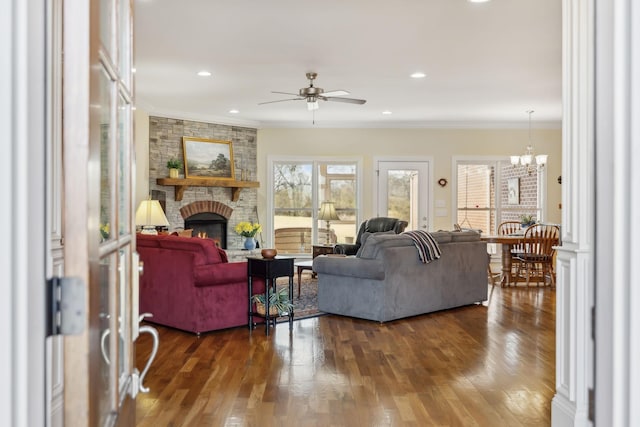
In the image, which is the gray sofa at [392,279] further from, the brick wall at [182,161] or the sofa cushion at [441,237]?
the brick wall at [182,161]

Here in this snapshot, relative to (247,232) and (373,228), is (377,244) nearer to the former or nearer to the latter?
(247,232)

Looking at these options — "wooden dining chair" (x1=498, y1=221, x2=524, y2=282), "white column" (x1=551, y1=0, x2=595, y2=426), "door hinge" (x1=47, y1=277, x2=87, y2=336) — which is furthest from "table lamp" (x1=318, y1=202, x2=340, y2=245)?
"door hinge" (x1=47, y1=277, x2=87, y2=336)

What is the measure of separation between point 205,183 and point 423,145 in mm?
4019

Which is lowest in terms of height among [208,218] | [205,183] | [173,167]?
[208,218]

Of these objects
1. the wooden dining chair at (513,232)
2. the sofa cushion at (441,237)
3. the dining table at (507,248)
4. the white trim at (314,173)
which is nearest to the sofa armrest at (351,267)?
the sofa cushion at (441,237)

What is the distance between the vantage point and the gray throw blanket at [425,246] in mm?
5956

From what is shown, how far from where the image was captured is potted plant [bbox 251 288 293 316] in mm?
5245

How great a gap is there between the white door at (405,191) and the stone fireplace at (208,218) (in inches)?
109

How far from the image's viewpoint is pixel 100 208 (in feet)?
3.42

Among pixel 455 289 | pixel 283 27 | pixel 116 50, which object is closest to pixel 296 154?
pixel 455 289

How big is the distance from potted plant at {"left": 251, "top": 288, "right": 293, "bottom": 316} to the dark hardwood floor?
0.69ft

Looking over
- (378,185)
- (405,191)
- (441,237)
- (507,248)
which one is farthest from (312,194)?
(441,237)

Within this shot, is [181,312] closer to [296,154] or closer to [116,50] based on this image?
[116,50]

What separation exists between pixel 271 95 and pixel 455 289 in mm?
3610
